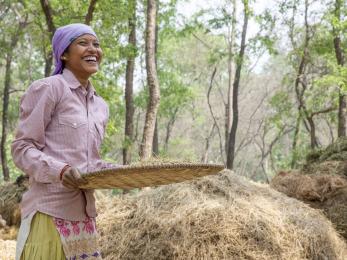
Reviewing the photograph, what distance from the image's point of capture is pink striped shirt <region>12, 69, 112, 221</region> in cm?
163

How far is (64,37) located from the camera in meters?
1.82

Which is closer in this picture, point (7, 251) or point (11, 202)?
point (7, 251)

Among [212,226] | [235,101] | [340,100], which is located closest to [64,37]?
[212,226]

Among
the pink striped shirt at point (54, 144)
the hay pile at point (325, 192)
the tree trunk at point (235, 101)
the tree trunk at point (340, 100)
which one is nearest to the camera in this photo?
the pink striped shirt at point (54, 144)

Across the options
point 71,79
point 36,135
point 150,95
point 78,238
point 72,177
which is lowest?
point 78,238

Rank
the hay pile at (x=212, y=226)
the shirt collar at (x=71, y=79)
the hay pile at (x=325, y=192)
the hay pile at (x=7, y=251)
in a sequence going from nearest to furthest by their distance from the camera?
the shirt collar at (x=71, y=79) → the hay pile at (x=212, y=226) → the hay pile at (x=7, y=251) → the hay pile at (x=325, y=192)

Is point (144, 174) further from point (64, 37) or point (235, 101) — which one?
point (235, 101)

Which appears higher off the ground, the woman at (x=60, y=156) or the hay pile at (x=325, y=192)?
the woman at (x=60, y=156)

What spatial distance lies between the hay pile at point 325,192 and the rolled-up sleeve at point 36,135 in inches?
148

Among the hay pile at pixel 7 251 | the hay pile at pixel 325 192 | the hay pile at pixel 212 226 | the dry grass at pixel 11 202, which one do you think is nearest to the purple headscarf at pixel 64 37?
the hay pile at pixel 212 226

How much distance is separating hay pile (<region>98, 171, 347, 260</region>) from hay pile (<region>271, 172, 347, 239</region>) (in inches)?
24.8

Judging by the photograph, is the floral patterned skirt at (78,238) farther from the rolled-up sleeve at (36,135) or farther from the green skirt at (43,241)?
the rolled-up sleeve at (36,135)

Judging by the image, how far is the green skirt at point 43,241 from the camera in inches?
65.1

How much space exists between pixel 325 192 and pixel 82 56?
3.90m
